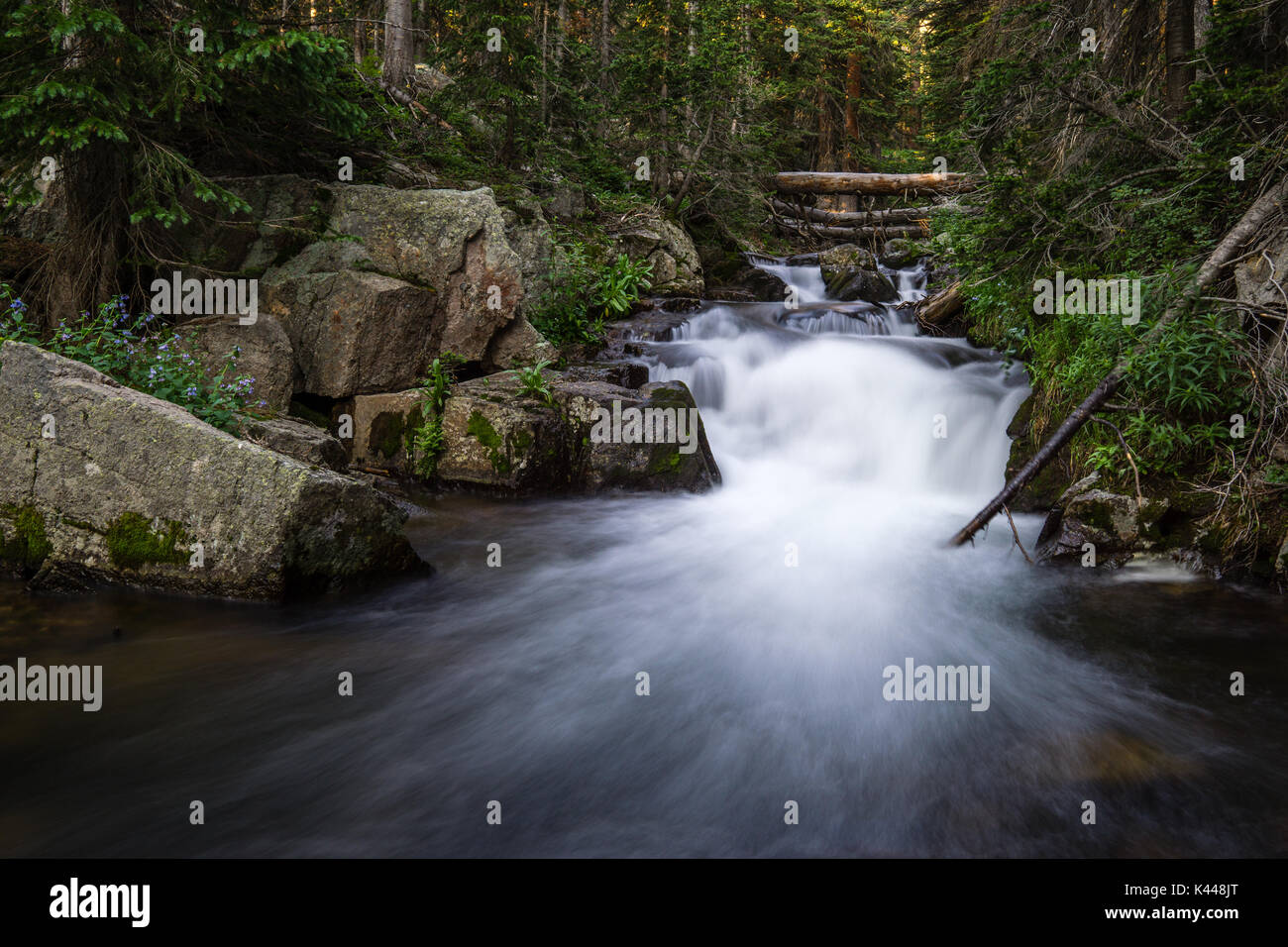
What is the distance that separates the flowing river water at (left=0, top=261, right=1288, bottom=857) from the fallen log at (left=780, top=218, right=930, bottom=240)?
1473cm

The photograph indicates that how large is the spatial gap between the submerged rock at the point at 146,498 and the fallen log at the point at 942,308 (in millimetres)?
9671

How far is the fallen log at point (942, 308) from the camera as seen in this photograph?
451 inches

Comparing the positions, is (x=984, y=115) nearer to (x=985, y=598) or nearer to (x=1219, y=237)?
(x=1219, y=237)

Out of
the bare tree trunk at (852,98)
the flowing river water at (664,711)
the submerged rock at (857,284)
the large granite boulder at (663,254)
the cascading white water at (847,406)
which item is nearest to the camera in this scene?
the flowing river water at (664,711)

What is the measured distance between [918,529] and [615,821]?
5186 millimetres

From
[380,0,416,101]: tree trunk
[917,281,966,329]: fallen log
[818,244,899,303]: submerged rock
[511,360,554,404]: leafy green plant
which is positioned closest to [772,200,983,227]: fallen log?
[818,244,899,303]: submerged rock

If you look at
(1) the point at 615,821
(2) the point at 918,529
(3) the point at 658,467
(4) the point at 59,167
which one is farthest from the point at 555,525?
(4) the point at 59,167

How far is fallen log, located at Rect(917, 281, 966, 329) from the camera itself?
1146cm

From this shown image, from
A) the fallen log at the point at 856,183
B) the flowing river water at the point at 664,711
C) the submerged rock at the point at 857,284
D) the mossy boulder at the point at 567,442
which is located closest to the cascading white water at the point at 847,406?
the mossy boulder at the point at 567,442

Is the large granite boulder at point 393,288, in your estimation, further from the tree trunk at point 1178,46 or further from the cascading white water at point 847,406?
the tree trunk at point 1178,46

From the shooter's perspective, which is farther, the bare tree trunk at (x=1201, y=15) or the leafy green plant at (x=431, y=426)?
the leafy green plant at (x=431, y=426)

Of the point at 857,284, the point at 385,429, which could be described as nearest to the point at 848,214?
the point at 857,284

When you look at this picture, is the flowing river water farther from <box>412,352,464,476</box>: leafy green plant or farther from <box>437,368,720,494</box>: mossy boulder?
<box>412,352,464,476</box>: leafy green plant

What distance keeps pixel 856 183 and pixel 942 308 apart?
8.97m
